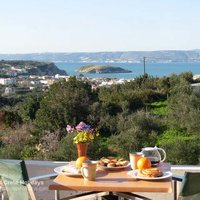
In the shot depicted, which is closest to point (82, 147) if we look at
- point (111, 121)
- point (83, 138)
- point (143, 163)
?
point (83, 138)

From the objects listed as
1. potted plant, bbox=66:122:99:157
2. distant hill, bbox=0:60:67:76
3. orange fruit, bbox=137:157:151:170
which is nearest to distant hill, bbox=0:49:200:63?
distant hill, bbox=0:60:67:76

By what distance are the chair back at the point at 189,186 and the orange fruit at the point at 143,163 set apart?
0.66 meters

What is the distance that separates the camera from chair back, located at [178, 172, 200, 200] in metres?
2.51

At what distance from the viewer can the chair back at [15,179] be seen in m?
2.89

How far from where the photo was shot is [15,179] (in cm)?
294

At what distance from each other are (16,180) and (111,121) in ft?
37.6

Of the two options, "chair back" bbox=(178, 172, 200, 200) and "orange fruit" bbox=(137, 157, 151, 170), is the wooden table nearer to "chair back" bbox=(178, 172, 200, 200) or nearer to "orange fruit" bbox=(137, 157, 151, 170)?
"orange fruit" bbox=(137, 157, 151, 170)

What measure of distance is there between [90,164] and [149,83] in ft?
62.5

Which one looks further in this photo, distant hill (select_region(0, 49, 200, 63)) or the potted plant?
distant hill (select_region(0, 49, 200, 63))

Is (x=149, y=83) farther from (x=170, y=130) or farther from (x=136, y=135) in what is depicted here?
(x=136, y=135)

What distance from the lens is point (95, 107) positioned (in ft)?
49.1

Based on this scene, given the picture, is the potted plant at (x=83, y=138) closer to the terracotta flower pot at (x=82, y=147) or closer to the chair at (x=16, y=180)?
the terracotta flower pot at (x=82, y=147)

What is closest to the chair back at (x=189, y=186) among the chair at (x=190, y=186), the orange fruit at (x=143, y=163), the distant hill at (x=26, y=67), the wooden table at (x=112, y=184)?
the chair at (x=190, y=186)

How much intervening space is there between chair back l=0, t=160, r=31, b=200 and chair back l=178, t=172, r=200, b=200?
0.97m
